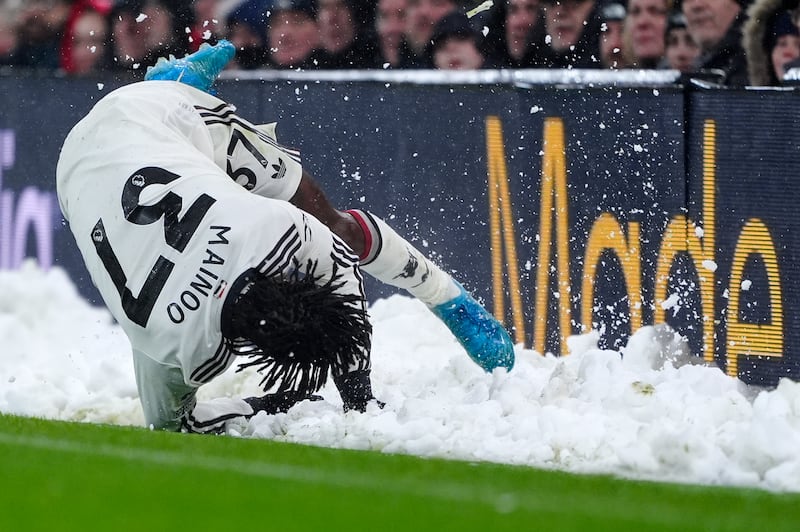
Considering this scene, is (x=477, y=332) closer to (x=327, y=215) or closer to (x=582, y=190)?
(x=327, y=215)

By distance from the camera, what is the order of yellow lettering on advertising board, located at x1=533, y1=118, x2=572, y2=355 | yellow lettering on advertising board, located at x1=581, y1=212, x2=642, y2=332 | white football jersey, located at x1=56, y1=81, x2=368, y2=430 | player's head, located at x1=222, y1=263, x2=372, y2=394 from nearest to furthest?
player's head, located at x1=222, y1=263, x2=372, y2=394 → white football jersey, located at x1=56, y1=81, x2=368, y2=430 → yellow lettering on advertising board, located at x1=581, y1=212, x2=642, y2=332 → yellow lettering on advertising board, located at x1=533, y1=118, x2=572, y2=355

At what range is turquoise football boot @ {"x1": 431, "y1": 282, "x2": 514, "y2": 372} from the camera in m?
5.21

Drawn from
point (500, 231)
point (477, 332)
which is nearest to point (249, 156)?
point (477, 332)

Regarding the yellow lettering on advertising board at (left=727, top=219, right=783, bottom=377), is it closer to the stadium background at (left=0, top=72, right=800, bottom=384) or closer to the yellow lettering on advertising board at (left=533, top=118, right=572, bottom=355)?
the stadium background at (left=0, top=72, right=800, bottom=384)

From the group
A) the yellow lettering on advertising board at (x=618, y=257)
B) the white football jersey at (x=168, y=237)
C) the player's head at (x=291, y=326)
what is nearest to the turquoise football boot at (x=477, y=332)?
the yellow lettering on advertising board at (x=618, y=257)

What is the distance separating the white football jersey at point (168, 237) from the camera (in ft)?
12.9

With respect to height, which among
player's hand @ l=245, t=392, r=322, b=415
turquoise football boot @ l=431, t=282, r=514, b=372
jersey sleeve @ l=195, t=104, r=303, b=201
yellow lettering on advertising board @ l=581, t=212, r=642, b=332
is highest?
jersey sleeve @ l=195, t=104, r=303, b=201

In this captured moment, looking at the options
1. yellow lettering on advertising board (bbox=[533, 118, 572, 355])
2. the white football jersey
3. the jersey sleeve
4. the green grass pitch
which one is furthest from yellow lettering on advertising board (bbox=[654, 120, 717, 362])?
the green grass pitch

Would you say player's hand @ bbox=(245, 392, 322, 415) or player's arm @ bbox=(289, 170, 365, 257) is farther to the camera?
player's arm @ bbox=(289, 170, 365, 257)

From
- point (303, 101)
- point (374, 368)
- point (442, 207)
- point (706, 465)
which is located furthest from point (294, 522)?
point (303, 101)

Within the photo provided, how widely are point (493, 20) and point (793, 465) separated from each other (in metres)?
2.95

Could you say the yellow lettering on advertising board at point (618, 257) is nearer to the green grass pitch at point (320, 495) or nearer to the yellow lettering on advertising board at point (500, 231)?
the yellow lettering on advertising board at point (500, 231)

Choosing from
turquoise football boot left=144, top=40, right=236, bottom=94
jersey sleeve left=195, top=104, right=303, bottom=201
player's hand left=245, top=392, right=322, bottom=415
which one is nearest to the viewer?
player's hand left=245, top=392, right=322, bottom=415

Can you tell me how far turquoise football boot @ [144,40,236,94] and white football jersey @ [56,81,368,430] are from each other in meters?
0.45
